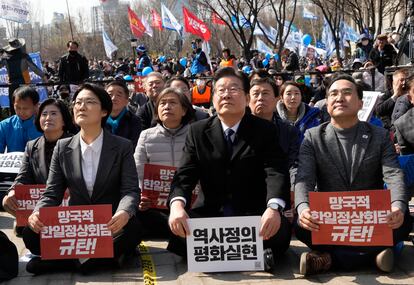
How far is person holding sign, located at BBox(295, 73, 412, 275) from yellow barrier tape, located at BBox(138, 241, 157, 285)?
1110 millimetres

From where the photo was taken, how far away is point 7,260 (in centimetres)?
425

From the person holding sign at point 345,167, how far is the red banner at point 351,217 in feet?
0.44

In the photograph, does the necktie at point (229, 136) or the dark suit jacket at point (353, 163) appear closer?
the dark suit jacket at point (353, 163)

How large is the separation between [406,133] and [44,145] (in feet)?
11.0

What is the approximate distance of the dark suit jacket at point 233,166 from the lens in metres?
4.31

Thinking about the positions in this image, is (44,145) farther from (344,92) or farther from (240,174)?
(344,92)

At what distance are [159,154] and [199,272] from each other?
63.1 inches

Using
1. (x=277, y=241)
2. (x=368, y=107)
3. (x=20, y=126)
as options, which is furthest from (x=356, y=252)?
(x=20, y=126)

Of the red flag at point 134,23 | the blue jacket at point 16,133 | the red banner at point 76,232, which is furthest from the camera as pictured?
the red flag at point 134,23

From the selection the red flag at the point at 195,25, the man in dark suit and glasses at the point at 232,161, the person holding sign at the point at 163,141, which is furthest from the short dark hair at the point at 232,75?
the red flag at the point at 195,25

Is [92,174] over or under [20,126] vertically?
under

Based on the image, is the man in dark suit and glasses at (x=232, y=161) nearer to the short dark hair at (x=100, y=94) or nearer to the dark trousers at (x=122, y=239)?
the dark trousers at (x=122, y=239)

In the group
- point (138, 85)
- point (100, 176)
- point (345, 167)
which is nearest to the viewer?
point (345, 167)

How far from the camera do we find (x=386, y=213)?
12.8 ft
